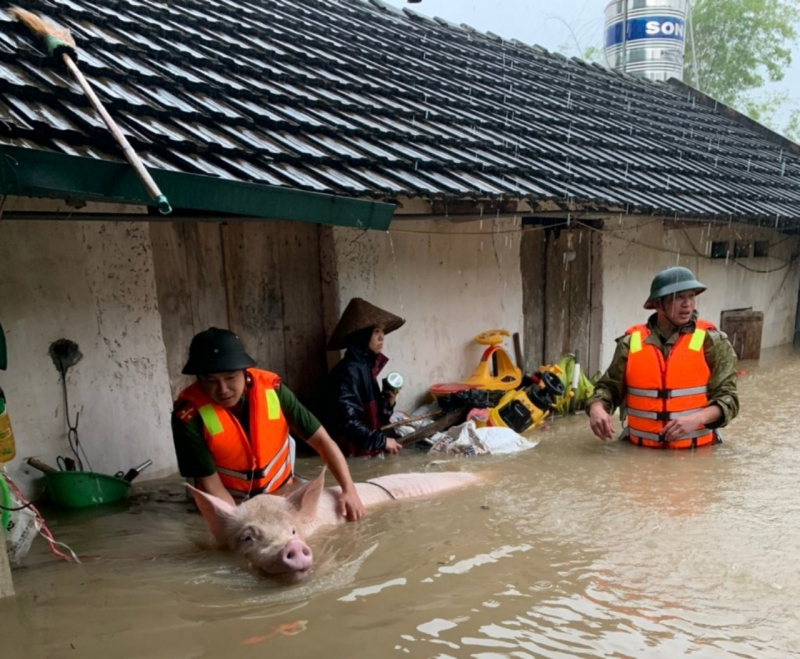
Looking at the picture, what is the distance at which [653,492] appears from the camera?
4.73 meters

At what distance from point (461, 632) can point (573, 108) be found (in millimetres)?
9231

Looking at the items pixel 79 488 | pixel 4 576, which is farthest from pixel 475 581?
pixel 79 488

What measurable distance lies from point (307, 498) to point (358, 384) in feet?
7.26

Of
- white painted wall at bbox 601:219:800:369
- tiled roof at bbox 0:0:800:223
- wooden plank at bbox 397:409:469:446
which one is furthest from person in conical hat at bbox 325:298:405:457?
white painted wall at bbox 601:219:800:369

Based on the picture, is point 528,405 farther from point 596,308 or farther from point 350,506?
point 350,506

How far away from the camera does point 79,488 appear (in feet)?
14.9

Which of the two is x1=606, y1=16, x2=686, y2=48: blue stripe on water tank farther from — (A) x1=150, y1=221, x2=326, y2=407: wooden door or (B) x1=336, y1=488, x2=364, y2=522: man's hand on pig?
(B) x1=336, y1=488, x2=364, y2=522: man's hand on pig

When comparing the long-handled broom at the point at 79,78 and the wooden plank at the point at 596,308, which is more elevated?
the long-handled broom at the point at 79,78

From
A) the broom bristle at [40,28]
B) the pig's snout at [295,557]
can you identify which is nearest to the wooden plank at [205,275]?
the broom bristle at [40,28]

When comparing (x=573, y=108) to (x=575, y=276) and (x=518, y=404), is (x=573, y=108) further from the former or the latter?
(x=518, y=404)

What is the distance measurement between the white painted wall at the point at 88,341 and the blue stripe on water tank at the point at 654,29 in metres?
16.9

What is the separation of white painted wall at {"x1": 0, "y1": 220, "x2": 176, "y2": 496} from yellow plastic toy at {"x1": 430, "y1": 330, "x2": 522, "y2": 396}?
3.14m

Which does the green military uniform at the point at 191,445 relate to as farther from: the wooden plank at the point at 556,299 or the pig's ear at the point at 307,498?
the wooden plank at the point at 556,299

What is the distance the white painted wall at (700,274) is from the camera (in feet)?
31.2
